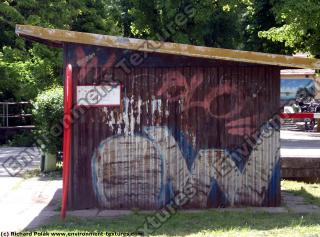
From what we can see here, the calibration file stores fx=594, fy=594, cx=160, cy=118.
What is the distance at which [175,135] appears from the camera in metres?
9.51

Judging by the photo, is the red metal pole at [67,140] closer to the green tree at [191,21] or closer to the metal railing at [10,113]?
the metal railing at [10,113]

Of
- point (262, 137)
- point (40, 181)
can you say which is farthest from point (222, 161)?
point (40, 181)

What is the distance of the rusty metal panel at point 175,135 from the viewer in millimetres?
9461

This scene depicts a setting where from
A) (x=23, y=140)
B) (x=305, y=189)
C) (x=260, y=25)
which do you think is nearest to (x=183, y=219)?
(x=305, y=189)

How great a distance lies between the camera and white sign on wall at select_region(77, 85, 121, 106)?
9375mm

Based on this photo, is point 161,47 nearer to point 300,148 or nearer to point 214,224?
point 214,224

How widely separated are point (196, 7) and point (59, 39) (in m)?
15.4

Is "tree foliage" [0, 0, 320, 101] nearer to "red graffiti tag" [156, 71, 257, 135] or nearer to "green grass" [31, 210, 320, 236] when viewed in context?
"red graffiti tag" [156, 71, 257, 135]

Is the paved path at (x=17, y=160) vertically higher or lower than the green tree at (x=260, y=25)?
lower

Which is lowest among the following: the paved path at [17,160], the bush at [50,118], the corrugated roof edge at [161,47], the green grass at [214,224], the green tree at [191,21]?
the green grass at [214,224]

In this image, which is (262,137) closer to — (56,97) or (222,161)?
(222,161)

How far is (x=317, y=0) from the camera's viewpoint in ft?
57.8

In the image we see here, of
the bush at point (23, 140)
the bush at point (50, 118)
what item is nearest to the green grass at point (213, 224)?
the bush at point (50, 118)

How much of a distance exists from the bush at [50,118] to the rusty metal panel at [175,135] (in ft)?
13.0
